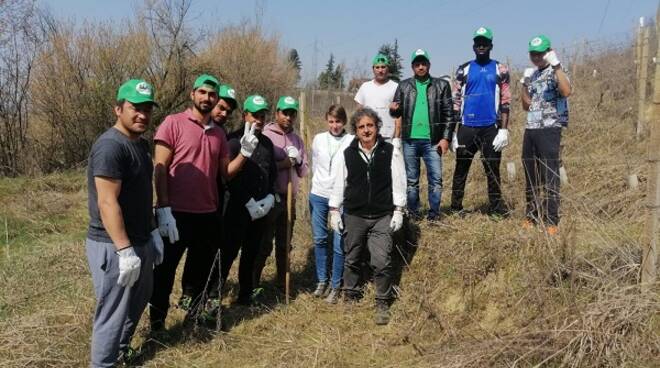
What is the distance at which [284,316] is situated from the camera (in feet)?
13.9

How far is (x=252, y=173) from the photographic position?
4129 mm

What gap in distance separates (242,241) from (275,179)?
60 cm

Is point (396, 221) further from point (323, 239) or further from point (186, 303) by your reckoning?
point (186, 303)

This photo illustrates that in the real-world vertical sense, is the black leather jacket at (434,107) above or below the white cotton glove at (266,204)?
Answer: above

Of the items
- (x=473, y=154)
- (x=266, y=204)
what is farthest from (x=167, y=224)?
(x=473, y=154)

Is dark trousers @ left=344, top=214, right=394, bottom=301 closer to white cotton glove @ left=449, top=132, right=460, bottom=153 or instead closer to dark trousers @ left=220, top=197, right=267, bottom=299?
dark trousers @ left=220, top=197, right=267, bottom=299

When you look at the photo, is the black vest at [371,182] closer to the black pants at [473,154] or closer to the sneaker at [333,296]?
the sneaker at [333,296]

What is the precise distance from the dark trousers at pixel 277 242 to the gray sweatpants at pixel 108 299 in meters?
1.53

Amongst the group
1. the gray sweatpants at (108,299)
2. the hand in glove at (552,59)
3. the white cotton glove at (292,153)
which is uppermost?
the hand in glove at (552,59)

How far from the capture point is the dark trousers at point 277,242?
4543mm

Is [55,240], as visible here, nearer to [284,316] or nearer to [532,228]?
[284,316]

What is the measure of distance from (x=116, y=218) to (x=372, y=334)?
208 cm

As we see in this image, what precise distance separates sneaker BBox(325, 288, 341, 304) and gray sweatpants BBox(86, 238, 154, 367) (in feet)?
5.99

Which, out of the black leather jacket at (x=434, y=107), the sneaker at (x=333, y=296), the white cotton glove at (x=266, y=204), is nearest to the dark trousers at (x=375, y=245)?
the sneaker at (x=333, y=296)
